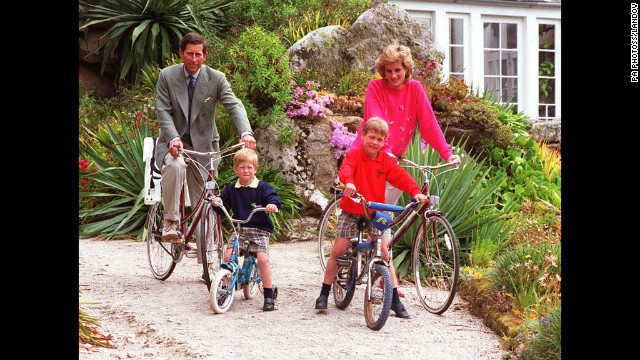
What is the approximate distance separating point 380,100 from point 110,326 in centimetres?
244

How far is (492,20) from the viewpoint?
1431cm

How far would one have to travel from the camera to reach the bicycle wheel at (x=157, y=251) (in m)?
5.61

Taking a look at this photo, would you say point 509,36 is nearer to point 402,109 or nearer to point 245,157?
point 402,109

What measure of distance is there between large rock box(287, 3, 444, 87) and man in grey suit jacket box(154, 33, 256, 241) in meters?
4.37

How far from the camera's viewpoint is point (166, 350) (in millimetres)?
3805

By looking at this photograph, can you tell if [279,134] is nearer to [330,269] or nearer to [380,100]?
[380,100]

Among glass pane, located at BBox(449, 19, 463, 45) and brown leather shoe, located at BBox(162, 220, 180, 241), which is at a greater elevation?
glass pane, located at BBox(449, 19, 463, 45)

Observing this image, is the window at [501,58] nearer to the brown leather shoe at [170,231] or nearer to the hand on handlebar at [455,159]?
the hand on handlebar at [455,159]

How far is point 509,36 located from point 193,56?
10.8 m

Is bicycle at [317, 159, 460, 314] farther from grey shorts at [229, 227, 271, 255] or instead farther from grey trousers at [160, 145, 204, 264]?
grey trousers at [160, 145, 204, 264]

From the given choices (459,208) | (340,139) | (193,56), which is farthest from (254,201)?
(340,139)

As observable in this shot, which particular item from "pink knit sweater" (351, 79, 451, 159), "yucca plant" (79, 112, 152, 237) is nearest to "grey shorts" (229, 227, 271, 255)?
"pink knit sweater" (351, 79, 451, 159)

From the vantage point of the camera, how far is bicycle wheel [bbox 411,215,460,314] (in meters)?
4.57
